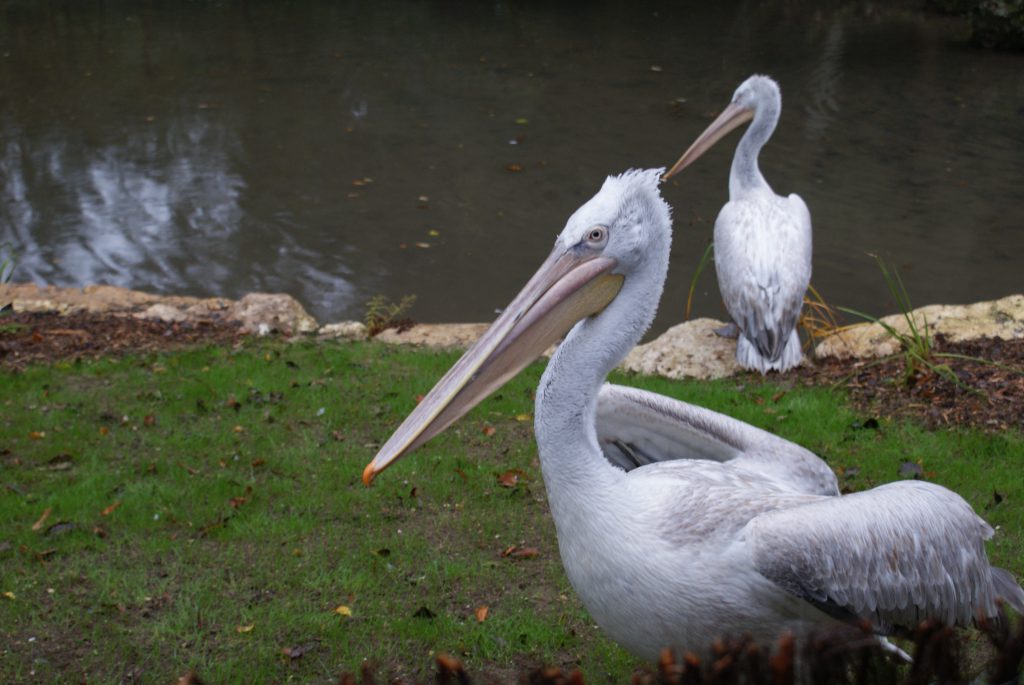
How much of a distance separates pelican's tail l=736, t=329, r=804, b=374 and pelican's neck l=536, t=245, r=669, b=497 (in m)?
3.42

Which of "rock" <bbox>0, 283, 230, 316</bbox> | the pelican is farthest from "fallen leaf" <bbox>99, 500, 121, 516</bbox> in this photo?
the pelican

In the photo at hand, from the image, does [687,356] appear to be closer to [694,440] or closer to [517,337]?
[694,440]

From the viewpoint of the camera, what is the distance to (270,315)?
6738 millimetres

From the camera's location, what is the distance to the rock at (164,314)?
267 inches

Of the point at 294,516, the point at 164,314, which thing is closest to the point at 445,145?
the point at 164,314

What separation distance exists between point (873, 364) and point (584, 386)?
11.8ft

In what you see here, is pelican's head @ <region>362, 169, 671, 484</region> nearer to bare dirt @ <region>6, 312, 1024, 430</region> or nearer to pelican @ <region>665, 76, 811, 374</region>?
bare dirt @ <region>6, 312, 1024, 430</region>

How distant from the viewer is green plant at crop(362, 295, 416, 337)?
271 inches

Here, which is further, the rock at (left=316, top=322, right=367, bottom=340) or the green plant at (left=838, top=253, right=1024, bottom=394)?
the rock at (left=316, top=322, right=367, bottom=340)

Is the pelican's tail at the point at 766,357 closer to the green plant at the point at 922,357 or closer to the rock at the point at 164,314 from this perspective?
the green plant at the point at 922,357

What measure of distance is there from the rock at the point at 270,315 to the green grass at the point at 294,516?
0.73 m

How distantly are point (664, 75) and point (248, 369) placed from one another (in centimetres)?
1015

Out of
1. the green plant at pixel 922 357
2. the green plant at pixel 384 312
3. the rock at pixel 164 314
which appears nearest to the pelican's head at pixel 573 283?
the green plant at pixel 922 357

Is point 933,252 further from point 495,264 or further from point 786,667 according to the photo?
point 786,667
